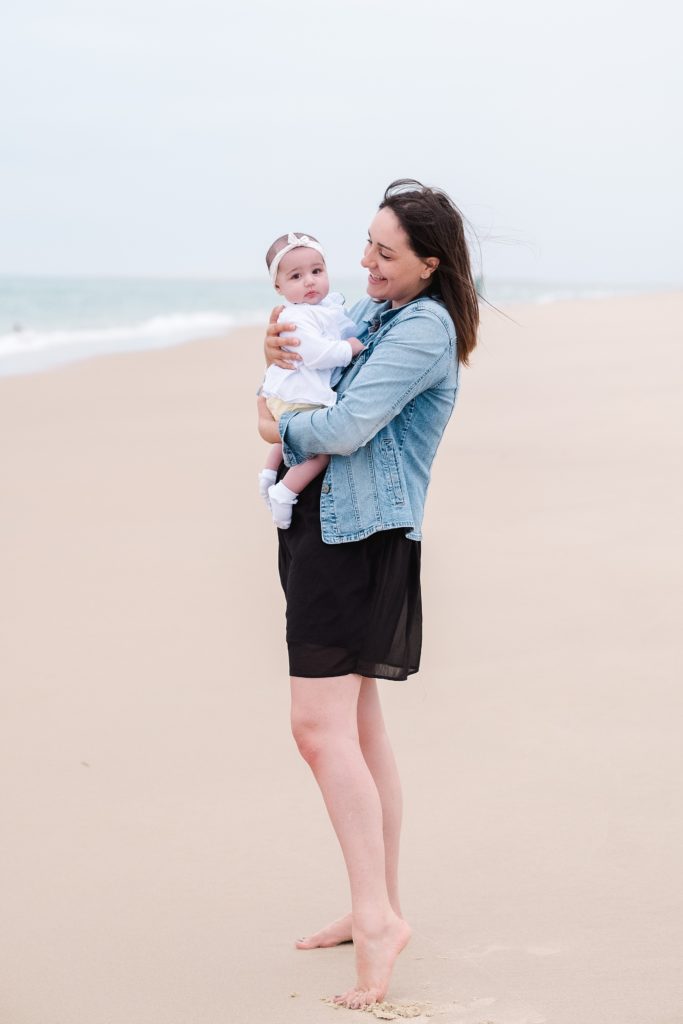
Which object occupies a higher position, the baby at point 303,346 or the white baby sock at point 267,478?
the baby at point 303,346

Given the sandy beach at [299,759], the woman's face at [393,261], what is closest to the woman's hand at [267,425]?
the woman's face at [393,261]

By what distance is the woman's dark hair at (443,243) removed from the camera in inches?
107

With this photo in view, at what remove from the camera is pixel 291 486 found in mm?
2779

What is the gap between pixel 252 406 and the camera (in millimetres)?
10719

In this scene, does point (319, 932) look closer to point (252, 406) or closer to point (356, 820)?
point (356, 820)

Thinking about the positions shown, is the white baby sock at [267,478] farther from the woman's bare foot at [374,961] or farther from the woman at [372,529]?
the woman's bare foot at [374,961]

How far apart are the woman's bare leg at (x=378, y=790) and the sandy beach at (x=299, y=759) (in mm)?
71

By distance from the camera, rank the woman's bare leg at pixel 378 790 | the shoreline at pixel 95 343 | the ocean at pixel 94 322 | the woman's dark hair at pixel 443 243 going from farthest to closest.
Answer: the ocean at pixel 94 322 < the shoreline at pixel 95 343 < the woman's bare leg at pixel 378 790 < the woman's dark hair at pixel 443 243

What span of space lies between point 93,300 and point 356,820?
1720 inches

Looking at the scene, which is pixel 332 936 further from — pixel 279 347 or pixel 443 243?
pixel 443 243

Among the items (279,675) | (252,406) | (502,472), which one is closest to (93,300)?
(252,406)

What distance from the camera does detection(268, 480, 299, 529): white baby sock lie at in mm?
2785

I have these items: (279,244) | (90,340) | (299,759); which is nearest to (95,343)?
(90,340)

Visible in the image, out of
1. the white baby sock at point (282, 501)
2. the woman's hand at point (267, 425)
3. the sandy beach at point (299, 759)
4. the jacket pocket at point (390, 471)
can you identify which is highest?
the woman's hand at point (267, 425)
